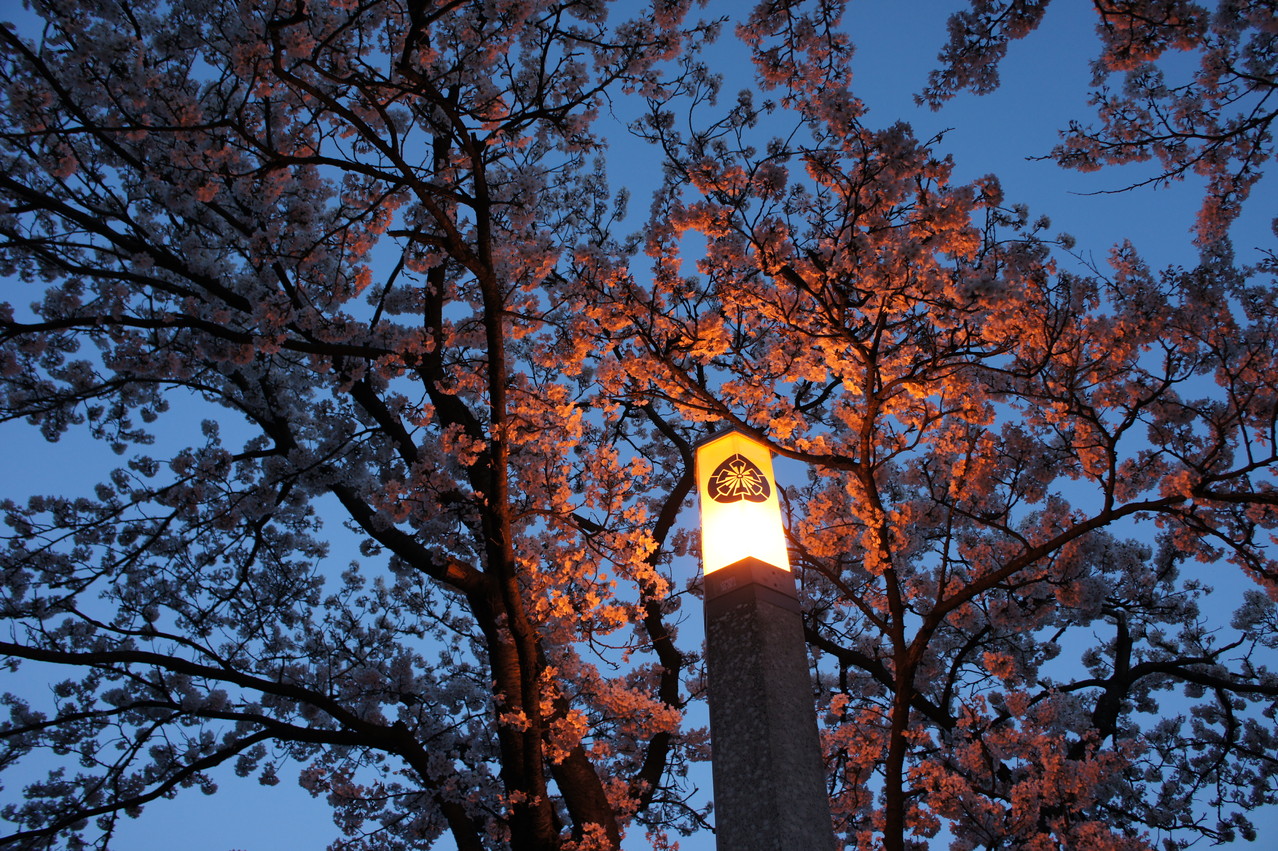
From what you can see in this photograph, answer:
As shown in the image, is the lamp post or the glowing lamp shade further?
the glowing lamp shade

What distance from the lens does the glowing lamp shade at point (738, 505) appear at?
3283 mm

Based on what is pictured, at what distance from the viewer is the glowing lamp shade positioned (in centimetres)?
328

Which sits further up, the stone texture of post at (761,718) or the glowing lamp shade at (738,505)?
the glowing lamp shade at (738,505)

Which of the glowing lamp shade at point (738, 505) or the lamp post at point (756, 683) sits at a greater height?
the glowing lamp shade at point (738, 505)

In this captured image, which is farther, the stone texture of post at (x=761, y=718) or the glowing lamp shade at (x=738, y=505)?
the glowing lamp shade at (x=738, y=505)

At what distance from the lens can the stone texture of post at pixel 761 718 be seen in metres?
2.72

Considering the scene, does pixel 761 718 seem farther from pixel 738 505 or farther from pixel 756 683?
pixel 738 505

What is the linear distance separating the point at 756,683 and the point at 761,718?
128 mm

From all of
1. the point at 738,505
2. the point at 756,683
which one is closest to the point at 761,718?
the point at 756,683

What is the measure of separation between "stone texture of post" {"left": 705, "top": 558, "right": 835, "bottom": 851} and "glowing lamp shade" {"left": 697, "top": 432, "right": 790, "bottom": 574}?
0.26 ft

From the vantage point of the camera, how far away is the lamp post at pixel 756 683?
8.98ft

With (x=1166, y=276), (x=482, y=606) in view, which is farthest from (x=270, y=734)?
(x=1166, y=276)

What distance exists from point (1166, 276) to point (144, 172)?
8.78m

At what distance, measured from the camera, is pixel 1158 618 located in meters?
9.45
